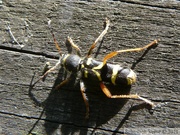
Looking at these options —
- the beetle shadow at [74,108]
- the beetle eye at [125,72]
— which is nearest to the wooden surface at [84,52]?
the beetle shadow at [74,108]

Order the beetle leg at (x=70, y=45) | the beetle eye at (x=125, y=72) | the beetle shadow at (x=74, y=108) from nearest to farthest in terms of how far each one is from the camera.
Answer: the beetle eye at (x=125, y=72), the beetle shadow at (x=74, y=108), the beetle leg at (x=70, y=45)

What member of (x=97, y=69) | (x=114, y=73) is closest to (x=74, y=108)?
(x=97, y=69)

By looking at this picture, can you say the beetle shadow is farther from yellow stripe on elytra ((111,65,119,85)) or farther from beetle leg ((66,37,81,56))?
beetle leg ((66,37,81,56))

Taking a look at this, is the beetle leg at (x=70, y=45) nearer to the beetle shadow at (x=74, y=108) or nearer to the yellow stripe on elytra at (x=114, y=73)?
the beetle shadow at (x=74, y=108)

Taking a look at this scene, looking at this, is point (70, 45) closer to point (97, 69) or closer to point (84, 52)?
point (84, 52)

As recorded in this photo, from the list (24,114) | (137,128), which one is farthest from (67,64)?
(137,128)

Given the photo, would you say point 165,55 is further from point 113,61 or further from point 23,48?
point 23,48

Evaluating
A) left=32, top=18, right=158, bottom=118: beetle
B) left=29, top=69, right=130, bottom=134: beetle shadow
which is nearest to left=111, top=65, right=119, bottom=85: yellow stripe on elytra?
left=32, top=18, right=158, bottom=118: beetle
